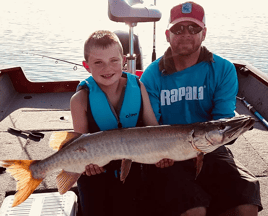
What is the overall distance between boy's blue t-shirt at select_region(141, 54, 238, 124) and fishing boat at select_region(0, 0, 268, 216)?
112cm

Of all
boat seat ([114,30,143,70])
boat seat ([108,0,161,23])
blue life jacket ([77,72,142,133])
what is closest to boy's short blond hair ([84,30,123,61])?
blue life jacket ([77,72,142,133])

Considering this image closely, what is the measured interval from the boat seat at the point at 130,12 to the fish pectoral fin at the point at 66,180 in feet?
7.77

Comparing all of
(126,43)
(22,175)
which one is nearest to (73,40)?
(126,43)

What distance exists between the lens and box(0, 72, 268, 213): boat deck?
10.6ft

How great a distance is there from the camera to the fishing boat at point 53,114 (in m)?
3.07

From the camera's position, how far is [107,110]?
2559 mm

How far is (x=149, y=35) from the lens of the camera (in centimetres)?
2323

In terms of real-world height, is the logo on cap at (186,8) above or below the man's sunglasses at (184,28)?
above

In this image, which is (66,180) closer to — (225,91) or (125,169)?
(125,169)

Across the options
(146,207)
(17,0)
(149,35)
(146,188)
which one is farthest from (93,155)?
(17,0)

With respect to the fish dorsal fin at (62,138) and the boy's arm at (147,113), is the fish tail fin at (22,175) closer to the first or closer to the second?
the fish dorsal fin at (62,138)

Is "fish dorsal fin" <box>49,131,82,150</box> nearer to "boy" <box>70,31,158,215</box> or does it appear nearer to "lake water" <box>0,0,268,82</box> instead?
"boy" <box>70,31,158,215</box>

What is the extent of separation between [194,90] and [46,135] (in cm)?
265

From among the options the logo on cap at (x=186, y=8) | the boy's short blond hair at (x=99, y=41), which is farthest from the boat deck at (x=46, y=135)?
the logo on cap at (x=186, y=8)
